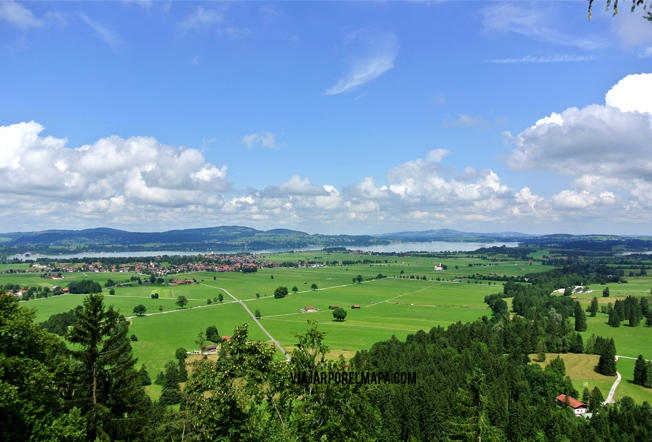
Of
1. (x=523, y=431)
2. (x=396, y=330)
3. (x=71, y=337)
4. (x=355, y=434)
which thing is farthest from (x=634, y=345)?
(x=71, y=337)

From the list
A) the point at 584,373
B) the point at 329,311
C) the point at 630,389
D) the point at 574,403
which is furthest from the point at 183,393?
the point at 329,311

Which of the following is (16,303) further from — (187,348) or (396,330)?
(396,330)

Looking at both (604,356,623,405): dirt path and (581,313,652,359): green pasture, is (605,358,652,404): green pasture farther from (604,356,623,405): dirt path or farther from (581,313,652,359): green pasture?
(581,313,652,359): green pasture

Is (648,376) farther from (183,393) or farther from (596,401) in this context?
(183,393)

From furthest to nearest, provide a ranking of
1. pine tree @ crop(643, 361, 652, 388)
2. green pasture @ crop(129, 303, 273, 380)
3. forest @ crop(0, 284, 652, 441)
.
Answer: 1. green pasture @ crop(129, 303, 273, 380)
2. pine tree @ crop(643, 361, 652, 388)
3. forest @ crop(0, 284, 652, 441)

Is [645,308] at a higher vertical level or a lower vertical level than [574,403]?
higher

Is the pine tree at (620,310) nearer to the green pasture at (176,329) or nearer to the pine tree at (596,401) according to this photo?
the pine tree at (596,401)

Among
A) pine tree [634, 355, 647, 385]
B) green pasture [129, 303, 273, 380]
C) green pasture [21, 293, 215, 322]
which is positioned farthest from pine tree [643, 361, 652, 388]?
green pasture [21, 293, 215, 322]
